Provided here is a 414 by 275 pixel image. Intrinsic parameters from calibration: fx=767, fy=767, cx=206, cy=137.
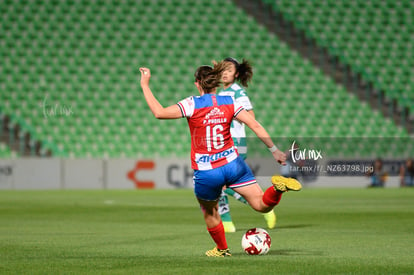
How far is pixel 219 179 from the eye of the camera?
23.0 feet

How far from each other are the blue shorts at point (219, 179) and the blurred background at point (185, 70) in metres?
17.0

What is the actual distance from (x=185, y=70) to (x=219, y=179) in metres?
20.1

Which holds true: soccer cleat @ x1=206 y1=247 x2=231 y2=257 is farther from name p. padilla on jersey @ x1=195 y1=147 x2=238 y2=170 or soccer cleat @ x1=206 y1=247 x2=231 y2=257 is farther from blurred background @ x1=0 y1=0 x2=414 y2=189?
blurred background @ x1=0 y1=0 x2=414 y2=189

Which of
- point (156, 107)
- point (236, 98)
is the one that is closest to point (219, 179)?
point (156, 107)

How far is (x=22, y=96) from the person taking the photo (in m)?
25.1

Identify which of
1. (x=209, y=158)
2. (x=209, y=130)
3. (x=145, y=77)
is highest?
(x=145, y=77)

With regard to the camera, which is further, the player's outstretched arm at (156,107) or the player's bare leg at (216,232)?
the player's bare leg at (216,232)

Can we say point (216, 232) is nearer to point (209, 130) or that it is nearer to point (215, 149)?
point (215, 149)

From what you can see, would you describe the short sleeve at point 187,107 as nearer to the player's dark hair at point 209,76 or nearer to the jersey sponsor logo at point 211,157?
the player's dark hair at point 209,76

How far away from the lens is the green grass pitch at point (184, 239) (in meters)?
6.38

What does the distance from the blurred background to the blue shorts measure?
17.0 m

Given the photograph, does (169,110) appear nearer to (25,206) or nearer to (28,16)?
(25,206)

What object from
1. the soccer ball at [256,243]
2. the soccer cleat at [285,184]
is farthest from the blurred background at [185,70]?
the soccer cleat at [285,184]

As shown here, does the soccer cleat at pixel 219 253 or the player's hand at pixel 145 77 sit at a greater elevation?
the player's hand at pixel 145 77
